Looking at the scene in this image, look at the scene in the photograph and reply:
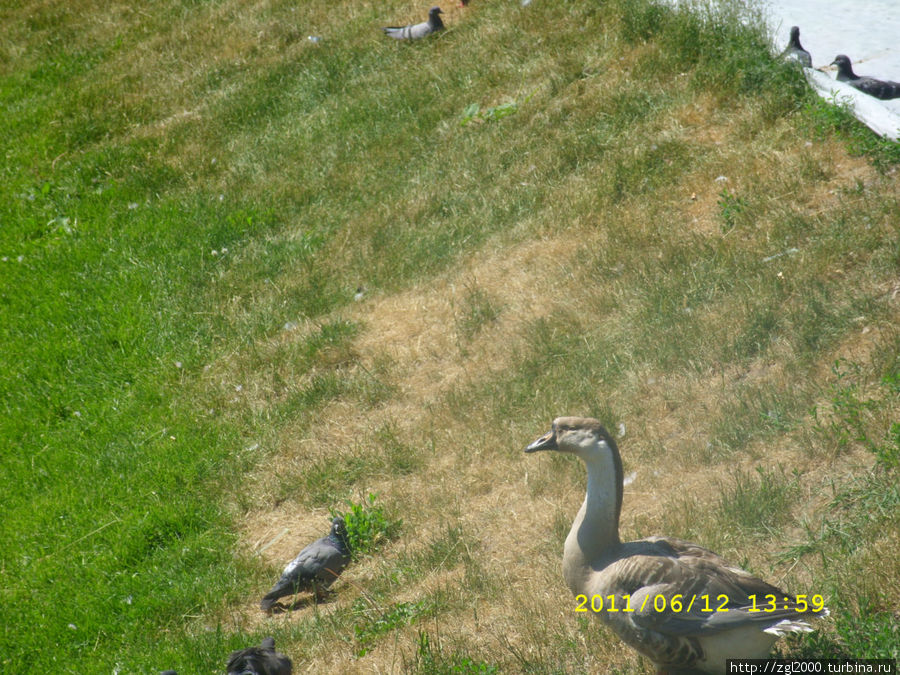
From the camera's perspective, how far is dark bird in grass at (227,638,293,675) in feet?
14.5

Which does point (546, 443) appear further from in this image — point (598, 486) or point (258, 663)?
point (258, 663)

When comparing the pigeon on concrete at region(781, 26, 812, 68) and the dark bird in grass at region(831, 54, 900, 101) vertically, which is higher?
the pigeon on concrete at region(781, 26, 812, 68)

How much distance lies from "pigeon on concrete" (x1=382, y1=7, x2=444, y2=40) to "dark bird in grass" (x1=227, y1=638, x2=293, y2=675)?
370 inches

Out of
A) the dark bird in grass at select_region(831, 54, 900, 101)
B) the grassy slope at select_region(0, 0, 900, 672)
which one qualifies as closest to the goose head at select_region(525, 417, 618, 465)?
the grassy slope at select_region(0, 0, 900, 672)

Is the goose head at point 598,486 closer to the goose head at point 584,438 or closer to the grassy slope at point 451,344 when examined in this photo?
the goose head at point 584,438

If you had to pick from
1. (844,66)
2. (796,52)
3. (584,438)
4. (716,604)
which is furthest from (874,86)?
(716,604)

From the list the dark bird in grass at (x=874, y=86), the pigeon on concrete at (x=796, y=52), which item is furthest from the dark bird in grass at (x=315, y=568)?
the pigeon on concrete at (x=796, y=52)

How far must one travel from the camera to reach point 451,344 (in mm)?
7262

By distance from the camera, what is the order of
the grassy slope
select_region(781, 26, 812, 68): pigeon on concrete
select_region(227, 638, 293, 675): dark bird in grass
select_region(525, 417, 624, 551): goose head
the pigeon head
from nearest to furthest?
1. select_region(525, 417, 624, 551): goose head
2. select_region(227, 638, 293, 675): dark bird in grass
3. the grassy slope
4. the pigeon head
5. select_region(781, 26, 812, 68): pigeon on concrete

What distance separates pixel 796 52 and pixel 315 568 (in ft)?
21.2

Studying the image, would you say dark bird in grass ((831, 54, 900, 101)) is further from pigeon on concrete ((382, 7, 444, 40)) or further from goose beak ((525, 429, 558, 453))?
pigeon on concrete ((382, 7, 444, 40))

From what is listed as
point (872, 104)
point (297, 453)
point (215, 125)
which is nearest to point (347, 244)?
point (297, 453)

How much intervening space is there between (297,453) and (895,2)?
7.62m

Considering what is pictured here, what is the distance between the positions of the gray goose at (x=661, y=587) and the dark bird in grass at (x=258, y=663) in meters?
1.68
